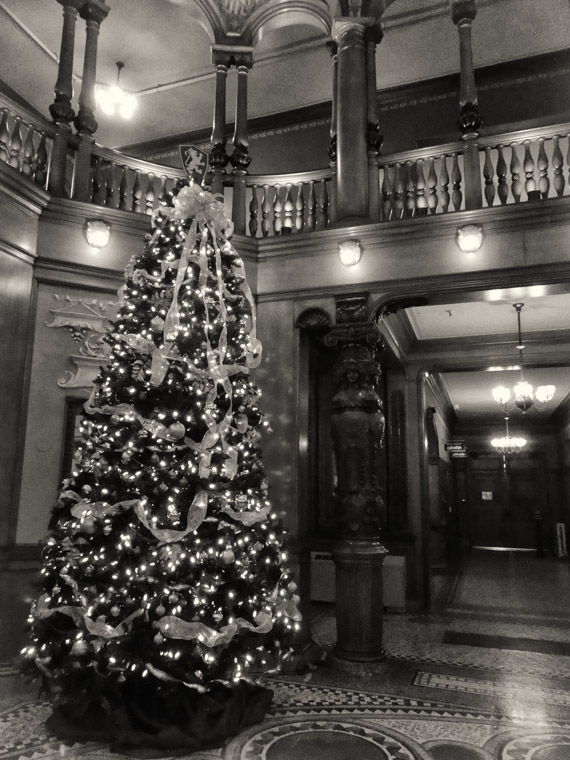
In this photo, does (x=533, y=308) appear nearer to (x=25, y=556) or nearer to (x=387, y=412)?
(x=387, y=412)

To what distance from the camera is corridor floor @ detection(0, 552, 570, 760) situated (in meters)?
3.22

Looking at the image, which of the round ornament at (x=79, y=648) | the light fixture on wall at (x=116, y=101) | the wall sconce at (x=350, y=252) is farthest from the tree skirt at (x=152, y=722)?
the light fixture on wall at (x=116, y=101)

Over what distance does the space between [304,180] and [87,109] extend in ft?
6.93

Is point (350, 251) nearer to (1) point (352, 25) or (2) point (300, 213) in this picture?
(2) point (300, 213)

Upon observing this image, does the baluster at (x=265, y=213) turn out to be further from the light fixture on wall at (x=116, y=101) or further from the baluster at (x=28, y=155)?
the light fixture on wall at (x=116, y=101)

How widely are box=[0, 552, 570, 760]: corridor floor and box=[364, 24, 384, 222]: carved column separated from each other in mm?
3801

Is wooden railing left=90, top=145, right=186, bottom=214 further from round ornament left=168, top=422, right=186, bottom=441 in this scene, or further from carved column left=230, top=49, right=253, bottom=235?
round ornament left=168, top=422, right=186, bottom=441

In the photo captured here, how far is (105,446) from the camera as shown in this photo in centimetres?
353

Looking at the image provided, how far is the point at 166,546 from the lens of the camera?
3.34 meters

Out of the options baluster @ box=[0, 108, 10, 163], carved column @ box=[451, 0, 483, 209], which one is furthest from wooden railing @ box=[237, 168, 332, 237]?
baluster @ box=[0, 108, 10, 163]

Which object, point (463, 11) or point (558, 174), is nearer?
point (558, 174)

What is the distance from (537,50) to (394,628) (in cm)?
683

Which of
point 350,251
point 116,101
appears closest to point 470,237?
point 350,251

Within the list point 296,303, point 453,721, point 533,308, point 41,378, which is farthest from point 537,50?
point 453,721
